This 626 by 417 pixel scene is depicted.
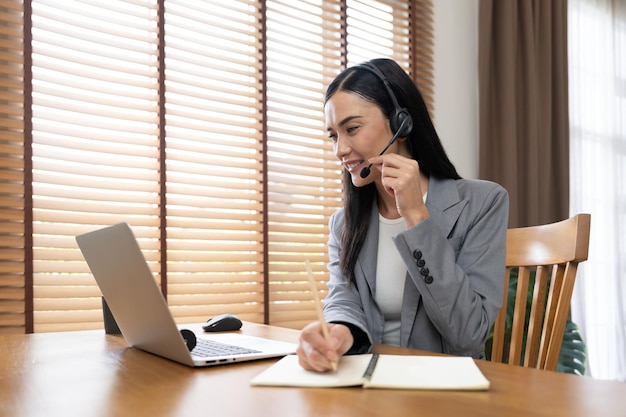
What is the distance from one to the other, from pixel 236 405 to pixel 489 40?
3495mm

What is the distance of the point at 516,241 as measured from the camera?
1.54 m

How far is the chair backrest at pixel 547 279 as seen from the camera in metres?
1.35

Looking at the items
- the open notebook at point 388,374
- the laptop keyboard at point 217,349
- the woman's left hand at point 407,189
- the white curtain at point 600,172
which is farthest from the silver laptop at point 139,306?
the white curtain at point 600,172

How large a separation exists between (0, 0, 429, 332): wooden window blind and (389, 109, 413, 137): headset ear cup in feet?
4.02

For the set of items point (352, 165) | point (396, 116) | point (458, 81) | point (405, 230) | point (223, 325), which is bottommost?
point (223, 325)

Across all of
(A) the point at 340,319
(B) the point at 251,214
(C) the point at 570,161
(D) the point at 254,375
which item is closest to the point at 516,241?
(A) the point at 340,319

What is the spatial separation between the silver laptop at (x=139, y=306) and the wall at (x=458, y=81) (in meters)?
2.76

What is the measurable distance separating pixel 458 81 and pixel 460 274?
2.73 metres

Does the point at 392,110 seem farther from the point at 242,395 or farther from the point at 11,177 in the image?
the point at 11,177

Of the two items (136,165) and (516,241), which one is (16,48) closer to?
(136,165)

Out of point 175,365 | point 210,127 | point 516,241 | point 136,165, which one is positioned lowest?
point 175,365

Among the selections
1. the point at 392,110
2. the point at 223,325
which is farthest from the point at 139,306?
the point at 392,110

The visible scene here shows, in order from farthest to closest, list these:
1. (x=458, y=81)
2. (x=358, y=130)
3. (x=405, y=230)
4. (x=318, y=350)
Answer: (x=458, y=81) < (x=358, y=130) < (x=405, y=230) < (x=318, y=350)

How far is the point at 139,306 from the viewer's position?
40.1 inches
